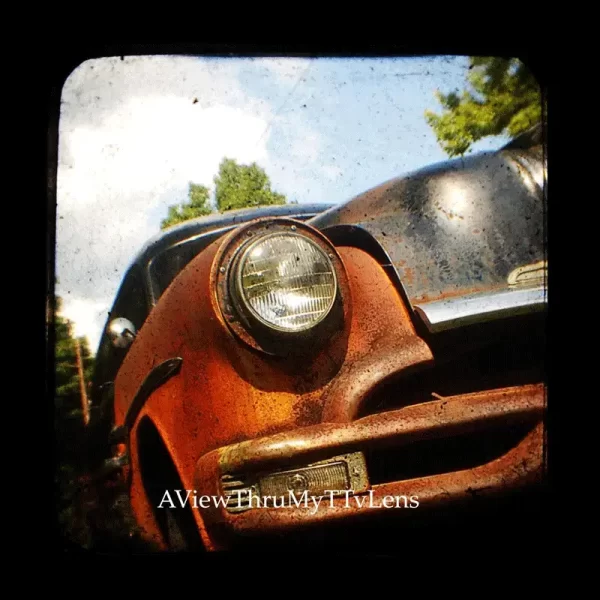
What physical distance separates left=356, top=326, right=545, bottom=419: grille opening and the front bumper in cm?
10

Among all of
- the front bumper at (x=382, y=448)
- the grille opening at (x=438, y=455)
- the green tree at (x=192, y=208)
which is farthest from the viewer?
the green tree at (x=192, y=208)

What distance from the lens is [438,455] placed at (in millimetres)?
1357

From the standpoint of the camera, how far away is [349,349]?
1319 millimetres

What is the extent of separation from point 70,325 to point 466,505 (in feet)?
3.91

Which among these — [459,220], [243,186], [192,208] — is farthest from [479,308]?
[192,208]

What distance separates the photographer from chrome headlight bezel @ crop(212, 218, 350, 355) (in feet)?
4.08

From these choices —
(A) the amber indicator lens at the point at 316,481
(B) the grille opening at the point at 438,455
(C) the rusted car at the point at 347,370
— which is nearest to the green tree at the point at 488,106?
(C) the rusted car at the point at 347,370

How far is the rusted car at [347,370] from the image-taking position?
1175 millimetres

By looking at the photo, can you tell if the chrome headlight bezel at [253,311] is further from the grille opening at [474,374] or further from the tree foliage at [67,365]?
the tree foliage at [67,365]

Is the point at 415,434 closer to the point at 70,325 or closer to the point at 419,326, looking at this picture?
the point at 419,326

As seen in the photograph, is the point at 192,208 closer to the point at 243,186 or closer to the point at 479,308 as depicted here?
the point at 243,186

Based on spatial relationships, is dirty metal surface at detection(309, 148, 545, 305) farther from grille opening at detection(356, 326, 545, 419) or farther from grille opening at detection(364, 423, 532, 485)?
grille opening at detection(364, 423, 532, 485)

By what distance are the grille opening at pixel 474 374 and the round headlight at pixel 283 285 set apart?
0.94 feet

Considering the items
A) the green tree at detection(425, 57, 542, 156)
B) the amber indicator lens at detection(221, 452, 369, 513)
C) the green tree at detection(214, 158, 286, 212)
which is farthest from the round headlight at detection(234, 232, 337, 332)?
the green tree at detection(425, 57, 542, 156)
